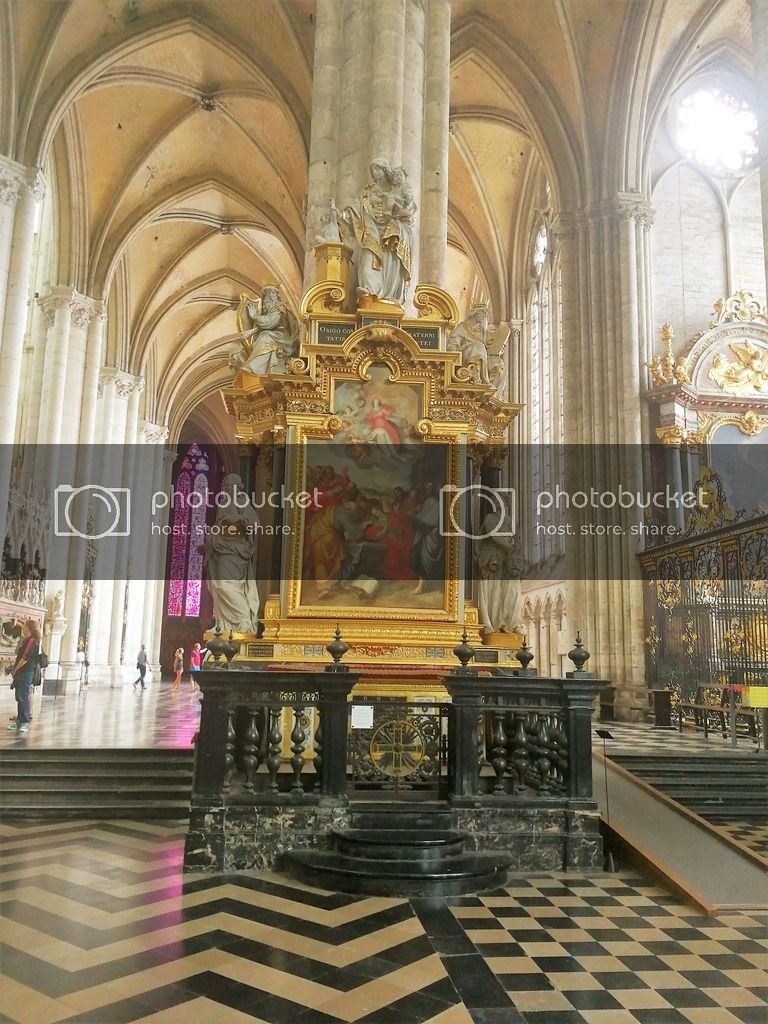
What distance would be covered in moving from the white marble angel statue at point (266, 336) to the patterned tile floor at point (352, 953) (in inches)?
207

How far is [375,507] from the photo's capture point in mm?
8953

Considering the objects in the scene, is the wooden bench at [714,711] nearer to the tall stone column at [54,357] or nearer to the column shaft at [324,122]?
the column shaft at [324,122]

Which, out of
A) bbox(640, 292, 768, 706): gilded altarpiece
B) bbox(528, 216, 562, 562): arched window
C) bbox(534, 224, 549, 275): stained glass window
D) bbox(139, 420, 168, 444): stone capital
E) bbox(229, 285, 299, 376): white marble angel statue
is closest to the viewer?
bbox(229, 285, 299, 376): white marble angel statue

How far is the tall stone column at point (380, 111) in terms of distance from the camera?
1012cm

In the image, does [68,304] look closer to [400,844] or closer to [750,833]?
[400,844]

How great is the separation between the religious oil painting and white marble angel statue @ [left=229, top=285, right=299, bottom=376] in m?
0.77

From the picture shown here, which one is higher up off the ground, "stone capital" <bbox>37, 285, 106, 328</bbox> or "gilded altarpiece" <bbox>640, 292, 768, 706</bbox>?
"stone capital" <bbox>37, 285, 106, 328</bbox>

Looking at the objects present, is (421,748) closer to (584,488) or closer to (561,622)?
A: (584,488)

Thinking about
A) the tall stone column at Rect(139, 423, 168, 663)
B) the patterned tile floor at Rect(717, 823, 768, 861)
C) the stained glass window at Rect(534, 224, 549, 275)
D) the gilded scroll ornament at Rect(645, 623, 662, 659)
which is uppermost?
the stained glass window at Rect(534, 224, 549, 275)

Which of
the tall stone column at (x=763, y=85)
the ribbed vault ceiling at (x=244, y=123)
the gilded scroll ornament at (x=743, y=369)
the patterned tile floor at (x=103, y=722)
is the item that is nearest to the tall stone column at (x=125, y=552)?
the ribbed vault ceiling at (x=244, y=123)

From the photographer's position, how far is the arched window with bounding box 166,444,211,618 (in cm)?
4125

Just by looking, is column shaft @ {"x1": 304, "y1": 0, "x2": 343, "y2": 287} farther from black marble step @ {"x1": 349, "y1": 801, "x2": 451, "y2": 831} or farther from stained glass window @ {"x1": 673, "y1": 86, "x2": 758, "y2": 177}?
stained glass window @ {"x1": 673, "y1": 86, "x2": 758, "y2": 177}

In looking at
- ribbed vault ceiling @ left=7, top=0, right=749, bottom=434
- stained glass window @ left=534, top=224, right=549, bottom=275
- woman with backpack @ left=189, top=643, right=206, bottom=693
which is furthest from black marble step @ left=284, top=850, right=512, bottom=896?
stained glass window @ left=534, top=224, right=549, bottom=275

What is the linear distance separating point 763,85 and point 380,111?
437 cm
